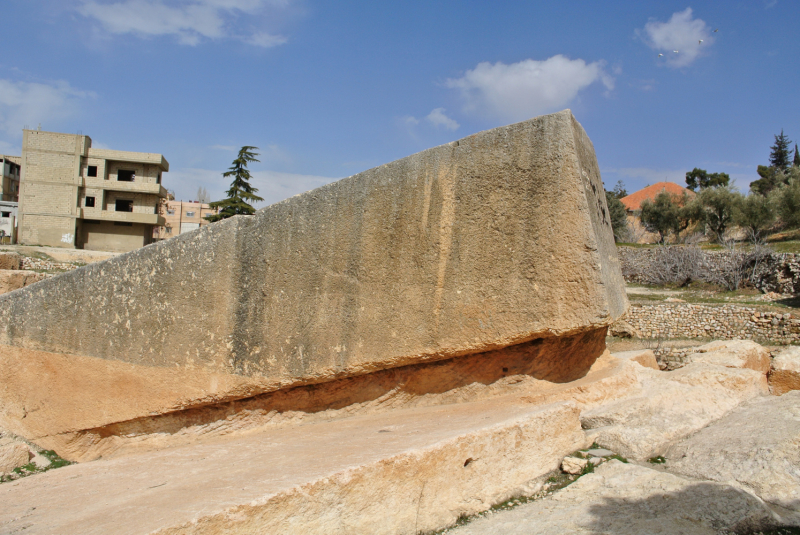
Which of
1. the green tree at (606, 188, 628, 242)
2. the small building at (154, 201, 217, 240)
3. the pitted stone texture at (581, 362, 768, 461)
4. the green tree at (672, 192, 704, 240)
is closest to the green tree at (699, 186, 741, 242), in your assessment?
the green tree at (672, 192, 704, 240)

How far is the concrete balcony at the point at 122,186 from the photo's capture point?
27669 mm

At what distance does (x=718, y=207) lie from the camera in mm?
29375

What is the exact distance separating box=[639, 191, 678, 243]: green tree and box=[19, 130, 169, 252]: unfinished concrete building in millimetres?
30637

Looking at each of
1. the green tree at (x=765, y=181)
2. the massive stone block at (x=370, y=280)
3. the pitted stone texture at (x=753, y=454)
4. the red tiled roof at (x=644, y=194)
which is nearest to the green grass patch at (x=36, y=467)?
the massive stone block at (x=370, y=280)

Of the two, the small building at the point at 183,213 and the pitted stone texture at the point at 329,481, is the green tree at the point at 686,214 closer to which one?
the pitted stone texture at the point at 329,481

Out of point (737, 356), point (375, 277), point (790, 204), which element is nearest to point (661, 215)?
point (790, 204)

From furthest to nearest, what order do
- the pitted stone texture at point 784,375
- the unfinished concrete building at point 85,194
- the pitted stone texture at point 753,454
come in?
the unfinished concrete building at point 85,194, the pitted stone texture at point 784,375, the pitted stone texture at point 753,454

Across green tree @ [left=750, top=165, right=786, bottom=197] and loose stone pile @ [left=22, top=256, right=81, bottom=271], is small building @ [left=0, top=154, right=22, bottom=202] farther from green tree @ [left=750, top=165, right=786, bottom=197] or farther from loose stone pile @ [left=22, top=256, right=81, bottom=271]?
green tree @ [left=750, top=165, right=786, bottom=197]

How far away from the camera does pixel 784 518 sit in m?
2.30

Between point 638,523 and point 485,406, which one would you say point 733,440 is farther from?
point 485,406

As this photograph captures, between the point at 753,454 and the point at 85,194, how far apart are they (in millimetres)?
31737

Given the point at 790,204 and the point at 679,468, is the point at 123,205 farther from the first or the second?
the point at 790,204

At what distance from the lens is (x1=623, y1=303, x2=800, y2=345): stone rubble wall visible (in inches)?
447

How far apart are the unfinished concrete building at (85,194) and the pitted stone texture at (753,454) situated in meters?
29.6
